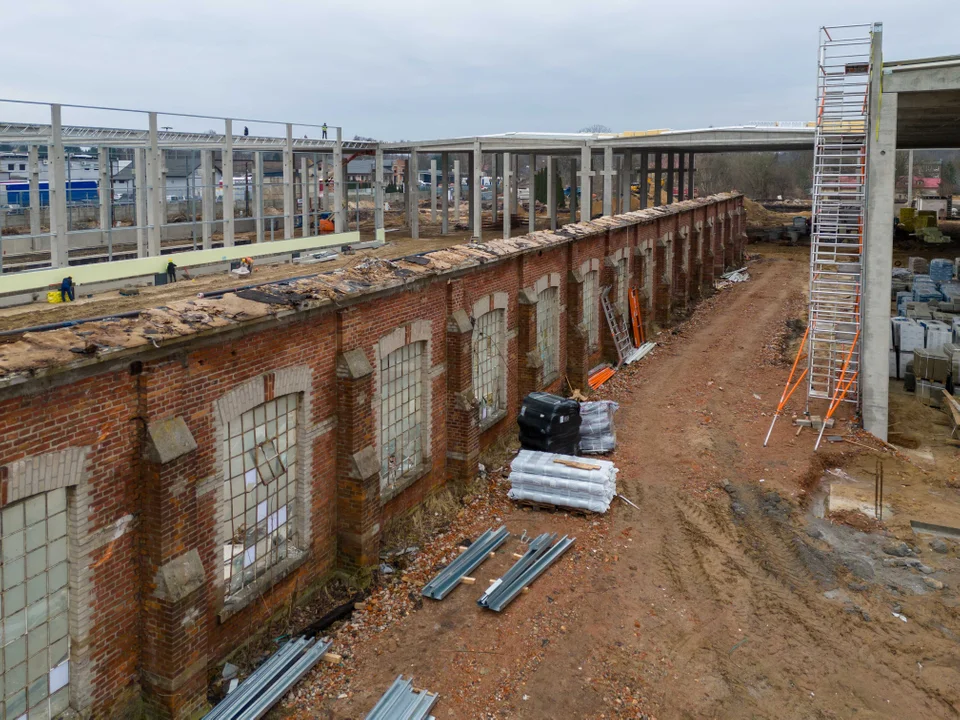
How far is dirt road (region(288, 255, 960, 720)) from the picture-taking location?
9.06 metres

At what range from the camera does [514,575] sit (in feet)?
37.9

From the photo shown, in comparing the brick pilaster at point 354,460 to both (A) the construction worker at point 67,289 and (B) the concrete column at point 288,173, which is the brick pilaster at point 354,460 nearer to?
(A) the construction worker at point 67,289

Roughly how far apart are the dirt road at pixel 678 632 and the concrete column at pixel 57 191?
20523mm

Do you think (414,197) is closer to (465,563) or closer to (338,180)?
(338,180)

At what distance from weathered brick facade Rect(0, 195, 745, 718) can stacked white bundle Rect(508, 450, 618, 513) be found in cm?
117

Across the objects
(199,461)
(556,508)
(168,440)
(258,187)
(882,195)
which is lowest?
(556,508)

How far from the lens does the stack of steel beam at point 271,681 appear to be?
851cm

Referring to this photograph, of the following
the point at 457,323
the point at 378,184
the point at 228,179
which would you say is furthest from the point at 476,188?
the point at 457,323

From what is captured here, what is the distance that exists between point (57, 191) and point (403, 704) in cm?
2404

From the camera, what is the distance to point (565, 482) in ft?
45.5

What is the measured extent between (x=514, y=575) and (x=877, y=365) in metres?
10.7

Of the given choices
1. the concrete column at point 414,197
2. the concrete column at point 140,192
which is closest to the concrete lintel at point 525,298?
the concrete column at point 140,192

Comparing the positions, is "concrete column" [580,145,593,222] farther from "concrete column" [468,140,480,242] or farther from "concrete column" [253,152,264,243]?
"concrete column" [253,152,264,243]

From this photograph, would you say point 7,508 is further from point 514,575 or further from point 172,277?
point 172,277
